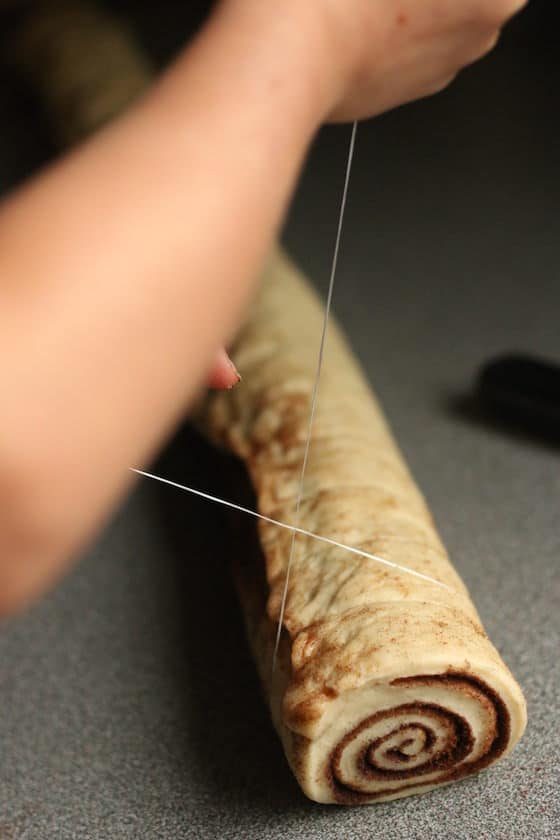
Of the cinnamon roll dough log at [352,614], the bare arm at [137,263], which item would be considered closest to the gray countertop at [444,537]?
the cinnamon roll dough log at [352,614]

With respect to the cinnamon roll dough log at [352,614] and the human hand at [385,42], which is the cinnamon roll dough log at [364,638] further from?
the human hand at [385,42]

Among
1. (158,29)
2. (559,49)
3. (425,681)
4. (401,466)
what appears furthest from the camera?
(158,29)

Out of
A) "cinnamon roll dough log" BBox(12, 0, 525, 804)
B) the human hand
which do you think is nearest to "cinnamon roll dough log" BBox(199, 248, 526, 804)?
"cinnamon roll dough log" BBox(12, 0, 525, 804)

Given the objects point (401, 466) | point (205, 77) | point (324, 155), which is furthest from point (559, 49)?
point (205, 77)

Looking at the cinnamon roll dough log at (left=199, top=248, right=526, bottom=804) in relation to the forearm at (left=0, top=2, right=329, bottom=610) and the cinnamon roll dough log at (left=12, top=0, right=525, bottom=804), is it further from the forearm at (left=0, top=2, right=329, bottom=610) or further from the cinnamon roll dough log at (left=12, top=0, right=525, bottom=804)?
the forearm at (left=0, top=2, right=329, bottom=610)

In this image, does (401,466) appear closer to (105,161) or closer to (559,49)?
(105,161)
